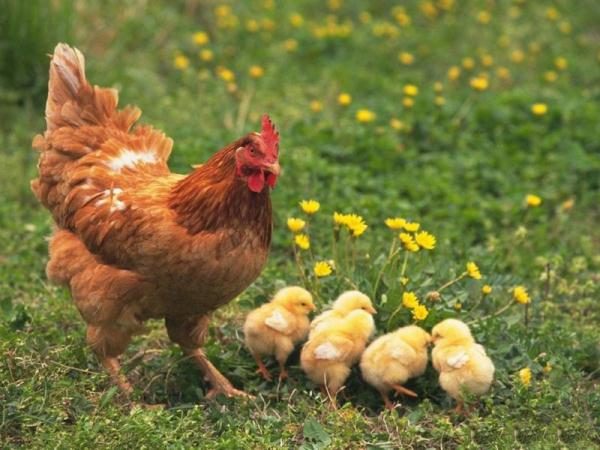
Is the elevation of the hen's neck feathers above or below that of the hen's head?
below

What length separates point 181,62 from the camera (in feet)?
28.2

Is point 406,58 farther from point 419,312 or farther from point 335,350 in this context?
point 335,350

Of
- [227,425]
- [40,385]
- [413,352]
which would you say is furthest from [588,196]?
[40,385]

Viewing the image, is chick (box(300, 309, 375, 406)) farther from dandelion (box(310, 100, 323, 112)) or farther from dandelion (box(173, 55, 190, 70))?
dandelion (box(173, 55, 190, 70))

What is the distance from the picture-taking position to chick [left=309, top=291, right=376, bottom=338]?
496 cm

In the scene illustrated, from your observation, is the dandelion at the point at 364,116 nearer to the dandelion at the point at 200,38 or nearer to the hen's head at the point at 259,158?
the dandelion at the point at 200,38

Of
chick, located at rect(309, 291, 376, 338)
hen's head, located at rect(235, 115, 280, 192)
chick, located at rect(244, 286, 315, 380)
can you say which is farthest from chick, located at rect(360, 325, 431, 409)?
hen's head, located at rect(235, 115, 280, 192)

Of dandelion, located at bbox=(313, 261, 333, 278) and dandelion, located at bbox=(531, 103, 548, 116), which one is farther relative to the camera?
dandelion, located at bbox=(531, 103, 548, 116)

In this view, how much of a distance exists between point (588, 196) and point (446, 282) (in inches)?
86.7

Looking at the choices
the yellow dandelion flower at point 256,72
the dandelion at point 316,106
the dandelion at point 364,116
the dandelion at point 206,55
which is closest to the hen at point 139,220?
the dandelion at point 364,116

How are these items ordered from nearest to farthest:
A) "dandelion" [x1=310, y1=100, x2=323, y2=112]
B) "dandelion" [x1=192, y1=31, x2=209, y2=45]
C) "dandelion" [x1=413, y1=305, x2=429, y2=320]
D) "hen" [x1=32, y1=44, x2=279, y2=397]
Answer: "hen" [x1=32, y1=44, x2=279, y2=397] → "dandelion" [x1=413, y1=305, x2=429, y2=320] → "dandelion" [x1=310, y1=100, x2=323, y2=112] → "dandelion" [x1=192, y1=31, x2=209, y2=45]

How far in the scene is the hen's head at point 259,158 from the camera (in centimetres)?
439

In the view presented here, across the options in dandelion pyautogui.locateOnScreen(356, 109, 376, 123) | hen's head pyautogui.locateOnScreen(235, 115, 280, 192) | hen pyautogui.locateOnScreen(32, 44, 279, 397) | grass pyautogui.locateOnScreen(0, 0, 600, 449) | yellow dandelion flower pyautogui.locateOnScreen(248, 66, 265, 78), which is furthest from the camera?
yellow dandelion flower pyautogui.locateOnScreen(248, 66, 265, 78)

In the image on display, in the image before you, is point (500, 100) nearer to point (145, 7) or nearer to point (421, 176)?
point (421, 176)
